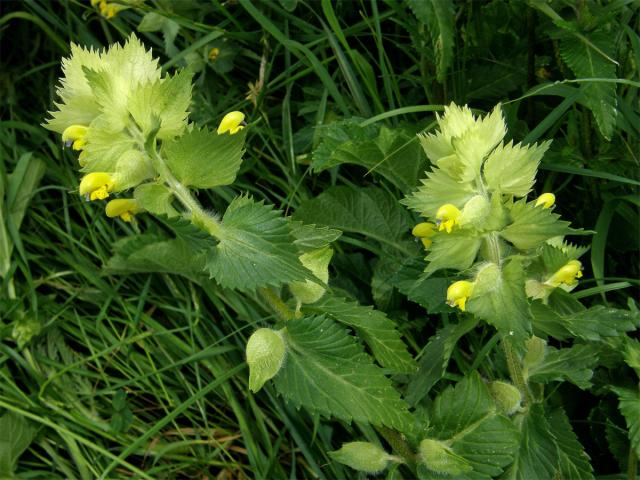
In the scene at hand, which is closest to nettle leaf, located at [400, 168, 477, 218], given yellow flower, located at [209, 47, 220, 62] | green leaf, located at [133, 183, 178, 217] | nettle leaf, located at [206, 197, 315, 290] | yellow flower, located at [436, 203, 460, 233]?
yellow flower, located at [436, 203, 460, 233]

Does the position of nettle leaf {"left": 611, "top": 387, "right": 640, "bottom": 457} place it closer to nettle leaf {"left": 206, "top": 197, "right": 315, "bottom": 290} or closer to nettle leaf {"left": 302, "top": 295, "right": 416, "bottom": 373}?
nettle leaf {"left": 302, "top": 295, "right": 416, "bottom": 373}

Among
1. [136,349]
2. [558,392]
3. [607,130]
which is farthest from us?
[136,349]

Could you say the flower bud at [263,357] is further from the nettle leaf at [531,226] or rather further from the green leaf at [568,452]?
the green leaf at [568,452]

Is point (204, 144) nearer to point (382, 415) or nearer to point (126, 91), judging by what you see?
point (126, 91)

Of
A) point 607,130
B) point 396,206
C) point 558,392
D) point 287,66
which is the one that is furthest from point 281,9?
point 558,392

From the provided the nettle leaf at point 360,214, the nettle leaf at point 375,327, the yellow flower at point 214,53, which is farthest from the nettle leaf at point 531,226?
the yellow flower at point 214,53

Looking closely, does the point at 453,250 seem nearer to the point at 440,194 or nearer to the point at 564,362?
the point at 440,194
